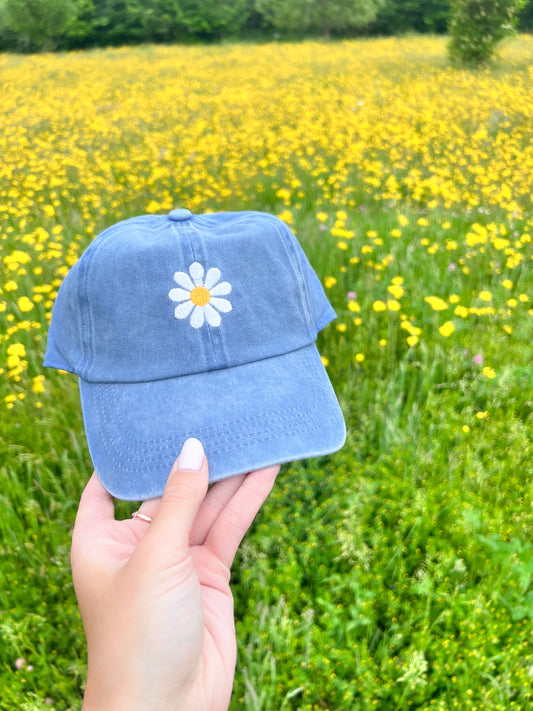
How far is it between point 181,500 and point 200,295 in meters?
0.65

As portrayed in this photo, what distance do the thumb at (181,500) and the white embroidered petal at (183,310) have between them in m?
0.45

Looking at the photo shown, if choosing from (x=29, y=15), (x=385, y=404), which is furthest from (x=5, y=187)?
(x=29, y=15)

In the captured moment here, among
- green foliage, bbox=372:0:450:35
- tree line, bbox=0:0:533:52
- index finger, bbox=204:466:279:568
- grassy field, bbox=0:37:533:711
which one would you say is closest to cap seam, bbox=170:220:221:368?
index finger, bbox=204:466:279:568

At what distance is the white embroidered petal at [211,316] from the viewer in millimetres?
1469

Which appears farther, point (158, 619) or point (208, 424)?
point (208, 424)

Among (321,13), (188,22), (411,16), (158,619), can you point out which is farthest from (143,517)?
(411,16)

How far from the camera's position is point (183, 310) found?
145 cm

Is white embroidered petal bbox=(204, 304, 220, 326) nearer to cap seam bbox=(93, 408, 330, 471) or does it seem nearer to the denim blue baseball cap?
the denim blue baseball cap

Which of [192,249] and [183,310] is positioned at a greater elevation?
[192,249]

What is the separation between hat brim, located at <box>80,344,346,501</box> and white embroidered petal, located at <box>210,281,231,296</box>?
10.0 inches

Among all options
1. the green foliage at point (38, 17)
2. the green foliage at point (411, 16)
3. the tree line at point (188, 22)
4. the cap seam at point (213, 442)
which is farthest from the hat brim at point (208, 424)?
the green foliage at point (411, 16)

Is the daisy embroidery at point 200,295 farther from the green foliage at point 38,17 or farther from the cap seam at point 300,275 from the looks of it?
the green foliage at point 38,17

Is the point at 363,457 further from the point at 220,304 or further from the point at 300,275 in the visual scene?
the point at 220,304

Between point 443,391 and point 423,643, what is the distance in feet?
3.95
